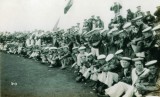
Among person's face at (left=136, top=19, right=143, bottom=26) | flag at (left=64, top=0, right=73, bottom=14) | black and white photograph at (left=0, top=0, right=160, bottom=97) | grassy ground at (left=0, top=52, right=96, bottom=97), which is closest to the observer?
black and white photograph at (left=0, top=0, right=160, bottom=97)

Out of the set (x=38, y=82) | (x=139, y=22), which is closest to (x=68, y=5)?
(x=38, y=82)

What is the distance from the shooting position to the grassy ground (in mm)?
5070

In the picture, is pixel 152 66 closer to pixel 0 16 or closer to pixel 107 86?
pixel 107 86

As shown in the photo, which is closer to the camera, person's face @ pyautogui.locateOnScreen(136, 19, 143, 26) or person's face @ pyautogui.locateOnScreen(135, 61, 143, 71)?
person's face @ pyautogui.locateOnScreen(135, 61, 143, 71)

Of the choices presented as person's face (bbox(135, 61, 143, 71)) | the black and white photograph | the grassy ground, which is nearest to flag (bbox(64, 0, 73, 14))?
the black and white photograph

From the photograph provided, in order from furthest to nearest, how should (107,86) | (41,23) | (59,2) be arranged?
(41,23), (59,2), (107,86)

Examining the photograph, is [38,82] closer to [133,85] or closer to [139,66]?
[133,85]

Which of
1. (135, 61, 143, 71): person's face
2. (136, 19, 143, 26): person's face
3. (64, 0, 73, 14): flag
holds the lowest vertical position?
(135, 61, 143, 71): person's face

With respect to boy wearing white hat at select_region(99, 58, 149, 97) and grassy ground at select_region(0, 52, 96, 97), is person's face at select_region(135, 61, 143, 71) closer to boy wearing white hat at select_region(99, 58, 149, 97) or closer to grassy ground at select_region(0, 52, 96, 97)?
boy wearing white hat at select_region(99, 58, 149, 97)

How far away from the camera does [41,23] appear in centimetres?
664

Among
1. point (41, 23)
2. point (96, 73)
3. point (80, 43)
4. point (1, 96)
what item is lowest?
point (1, 96)

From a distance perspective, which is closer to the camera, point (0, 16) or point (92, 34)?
point (92, 34)

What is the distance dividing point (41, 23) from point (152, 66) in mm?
3137

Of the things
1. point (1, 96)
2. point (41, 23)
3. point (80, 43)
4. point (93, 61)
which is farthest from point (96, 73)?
point (41, 23)
